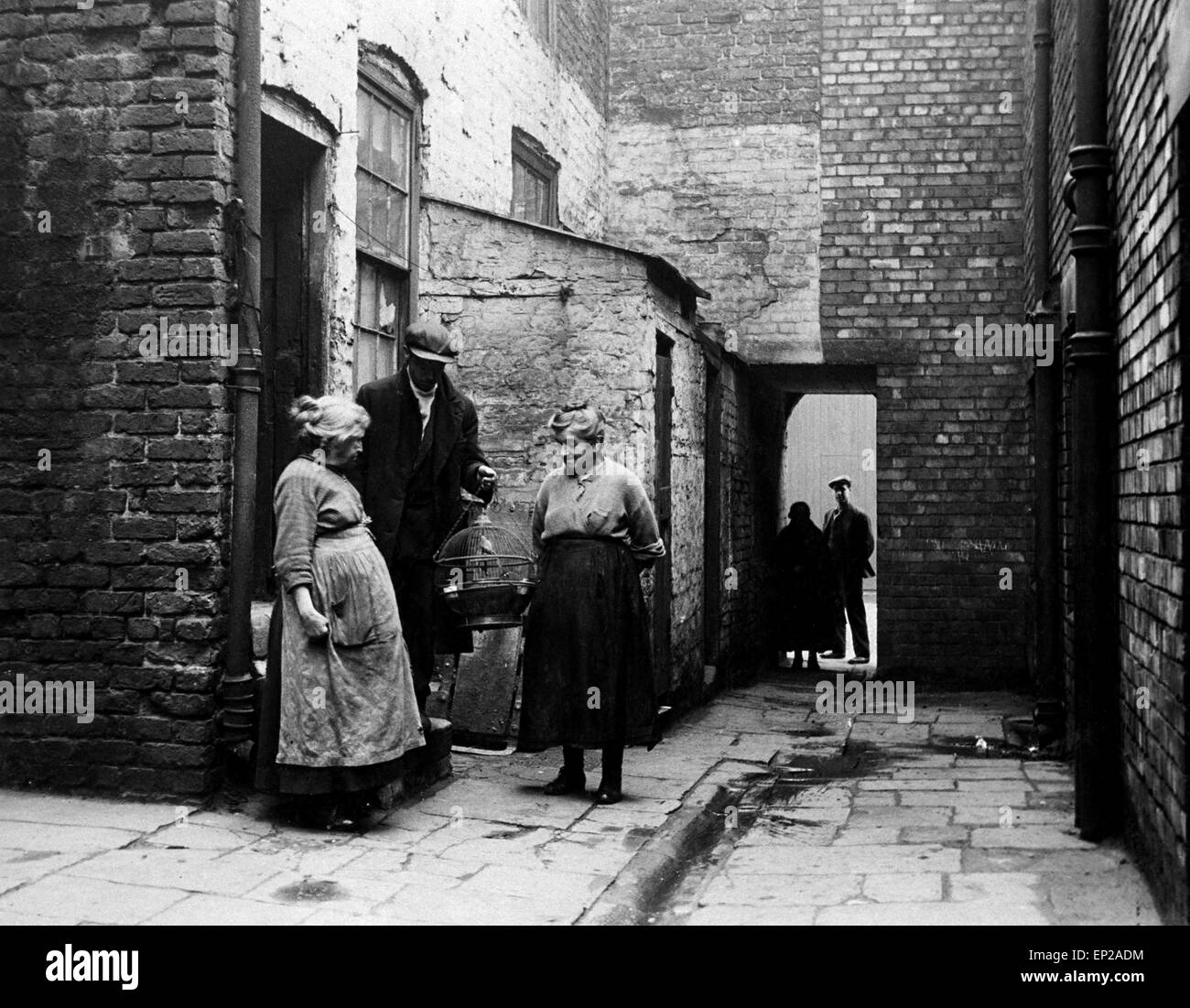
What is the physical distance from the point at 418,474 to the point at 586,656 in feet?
3.87

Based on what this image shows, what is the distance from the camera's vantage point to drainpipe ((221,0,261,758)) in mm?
5527

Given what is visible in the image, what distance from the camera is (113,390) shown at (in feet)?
18.2

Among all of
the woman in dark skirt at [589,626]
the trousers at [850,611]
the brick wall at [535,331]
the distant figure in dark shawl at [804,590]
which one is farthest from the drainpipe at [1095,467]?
the distant figure in dark shawl at [804,590]

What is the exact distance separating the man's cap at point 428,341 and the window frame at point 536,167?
4119 mm

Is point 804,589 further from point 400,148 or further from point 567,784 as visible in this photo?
point 567,784

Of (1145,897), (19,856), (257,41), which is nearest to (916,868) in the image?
(1145,897)

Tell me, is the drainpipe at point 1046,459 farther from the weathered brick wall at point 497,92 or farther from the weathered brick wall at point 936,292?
the weathered brick wall at point 497,92

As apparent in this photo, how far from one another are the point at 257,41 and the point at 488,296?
9.40 ft

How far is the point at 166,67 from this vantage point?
5.48 m

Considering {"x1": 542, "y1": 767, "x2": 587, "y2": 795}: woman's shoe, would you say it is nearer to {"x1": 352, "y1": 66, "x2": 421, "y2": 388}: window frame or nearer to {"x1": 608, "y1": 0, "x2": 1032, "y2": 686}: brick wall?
{"x1": 352, "y1": 66, "x2": 421, "y2": 388}: window frame

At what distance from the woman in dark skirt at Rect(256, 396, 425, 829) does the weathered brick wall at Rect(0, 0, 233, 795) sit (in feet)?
1.41

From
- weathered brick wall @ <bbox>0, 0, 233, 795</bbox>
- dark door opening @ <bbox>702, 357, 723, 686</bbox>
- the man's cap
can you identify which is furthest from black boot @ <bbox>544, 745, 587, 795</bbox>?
dark door opening @ <bbox>702, 357, 723, 686</bbox>

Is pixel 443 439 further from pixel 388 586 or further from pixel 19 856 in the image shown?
pixel 19 856

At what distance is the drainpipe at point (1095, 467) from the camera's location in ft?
17.3
